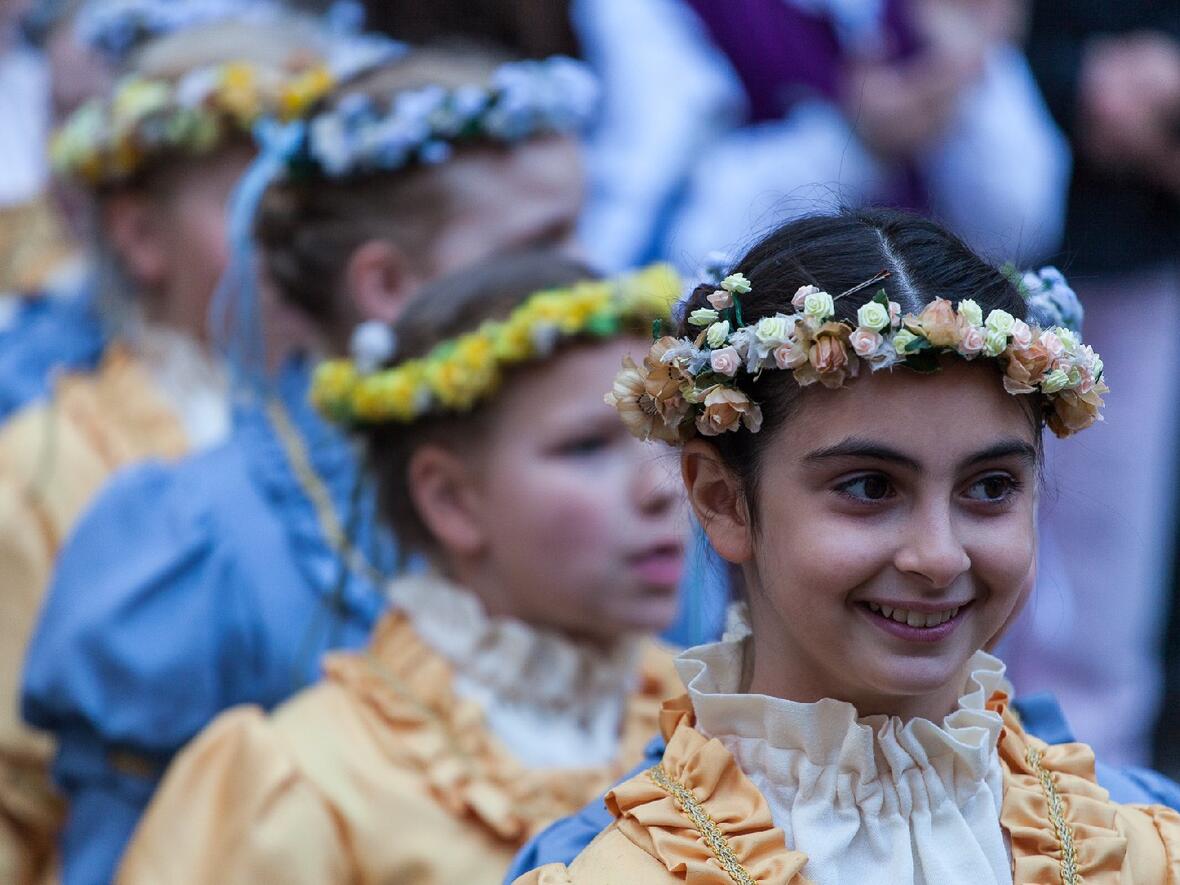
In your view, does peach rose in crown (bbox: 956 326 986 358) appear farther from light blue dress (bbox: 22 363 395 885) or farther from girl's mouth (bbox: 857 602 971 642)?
light blue dress (bbox: 22 363 395 885)

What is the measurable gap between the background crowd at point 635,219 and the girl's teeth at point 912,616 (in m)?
1.35

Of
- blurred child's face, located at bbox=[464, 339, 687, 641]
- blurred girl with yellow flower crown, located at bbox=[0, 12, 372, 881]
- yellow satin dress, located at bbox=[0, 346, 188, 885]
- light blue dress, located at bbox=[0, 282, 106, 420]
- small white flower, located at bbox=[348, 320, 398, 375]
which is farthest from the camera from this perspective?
light blue dress, located at bbox=[0, 282, 106, 420]

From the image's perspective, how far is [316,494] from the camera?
139 inches

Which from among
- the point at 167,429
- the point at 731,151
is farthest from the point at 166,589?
the point at 731,151

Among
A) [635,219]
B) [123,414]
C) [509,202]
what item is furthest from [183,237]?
[635,219]

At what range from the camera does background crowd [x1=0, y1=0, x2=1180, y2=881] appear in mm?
3465

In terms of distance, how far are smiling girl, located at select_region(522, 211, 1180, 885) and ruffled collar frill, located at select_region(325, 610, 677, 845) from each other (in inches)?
27.8

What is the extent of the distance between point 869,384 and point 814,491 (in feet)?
0.39

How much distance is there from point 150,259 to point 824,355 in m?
2.74

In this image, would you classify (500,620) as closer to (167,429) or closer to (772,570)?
(772,570)

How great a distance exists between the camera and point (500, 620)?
2750mm

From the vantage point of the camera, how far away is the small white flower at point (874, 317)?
5.56 ft

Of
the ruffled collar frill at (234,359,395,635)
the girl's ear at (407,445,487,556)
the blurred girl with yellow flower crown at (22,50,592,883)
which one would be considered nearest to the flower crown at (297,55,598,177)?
the blurred girl with yellow flower crown at (22,50,592,883)

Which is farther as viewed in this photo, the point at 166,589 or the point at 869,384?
the point at 166,589
